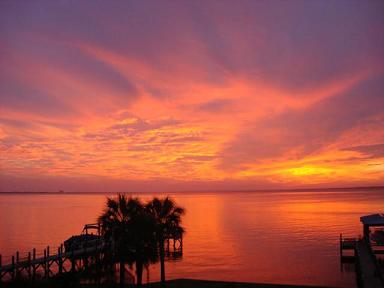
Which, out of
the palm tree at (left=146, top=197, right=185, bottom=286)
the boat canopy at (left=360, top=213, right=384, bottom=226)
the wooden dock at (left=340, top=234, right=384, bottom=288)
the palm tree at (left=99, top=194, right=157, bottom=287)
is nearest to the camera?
the wooden dock at (left=340, top=234, right=384, bottom=288)

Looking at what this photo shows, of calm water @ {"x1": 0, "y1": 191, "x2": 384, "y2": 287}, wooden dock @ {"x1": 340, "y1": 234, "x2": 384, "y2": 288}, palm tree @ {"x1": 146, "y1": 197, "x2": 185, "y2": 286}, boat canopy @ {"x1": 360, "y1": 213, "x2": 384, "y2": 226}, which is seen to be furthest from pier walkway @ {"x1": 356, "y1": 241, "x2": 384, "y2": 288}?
palm tree @ {"x1": 146, "y1": 197, "x2": 185, "y2": 286}

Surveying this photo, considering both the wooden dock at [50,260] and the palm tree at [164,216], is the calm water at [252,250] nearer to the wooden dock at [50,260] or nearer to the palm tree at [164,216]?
the wooden dock at [50,260]

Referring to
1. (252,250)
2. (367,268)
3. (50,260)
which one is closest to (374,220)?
(367,268)

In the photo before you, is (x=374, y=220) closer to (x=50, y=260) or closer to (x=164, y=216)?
(x=164, y=216)

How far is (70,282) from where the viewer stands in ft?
111

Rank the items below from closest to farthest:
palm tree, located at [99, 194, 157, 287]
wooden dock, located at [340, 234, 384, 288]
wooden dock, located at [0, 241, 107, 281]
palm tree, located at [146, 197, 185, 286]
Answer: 1. wooden dock, located at [340, 234, 384, 288]
2. palm tree, located at [99, 194, 157, 287]
3. palm tree, located at [146, 197, 185, 286]
4. wooden dock, located at [0, 241, 107, 281]

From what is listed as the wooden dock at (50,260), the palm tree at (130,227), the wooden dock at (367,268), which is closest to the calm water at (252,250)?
the wooden dock at (367,268)

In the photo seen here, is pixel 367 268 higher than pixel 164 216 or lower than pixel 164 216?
lower

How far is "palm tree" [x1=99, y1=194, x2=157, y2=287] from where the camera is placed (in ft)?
97.2

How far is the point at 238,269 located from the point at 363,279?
2255 cm

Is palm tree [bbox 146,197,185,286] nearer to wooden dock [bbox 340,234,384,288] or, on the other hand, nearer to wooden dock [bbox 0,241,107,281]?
wooden dock [bbox 0,241,107,281]

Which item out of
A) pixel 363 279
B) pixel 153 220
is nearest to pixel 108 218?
pixel 153 220

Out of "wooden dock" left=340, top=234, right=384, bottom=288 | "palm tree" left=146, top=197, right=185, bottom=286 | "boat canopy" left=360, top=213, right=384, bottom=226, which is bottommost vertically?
"wooden dock" left=340, top=234, right=384, bottom=288

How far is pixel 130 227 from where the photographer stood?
29.5m
